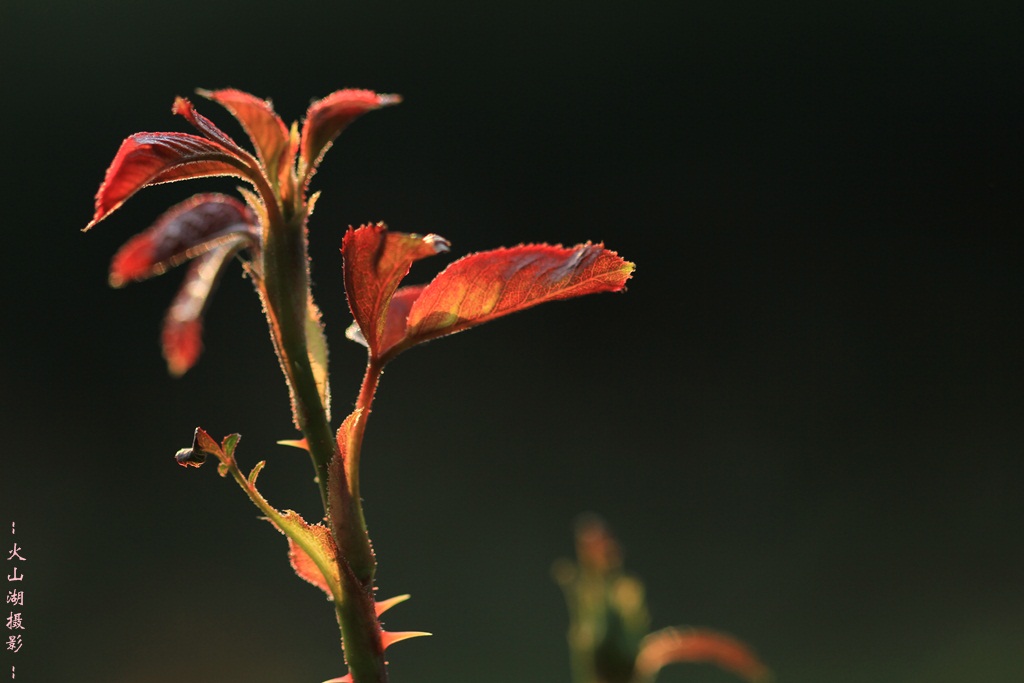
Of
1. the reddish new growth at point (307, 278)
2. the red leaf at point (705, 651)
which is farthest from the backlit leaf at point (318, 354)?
the red leaf at point (705, 651)

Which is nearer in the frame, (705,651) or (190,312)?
(190,312)

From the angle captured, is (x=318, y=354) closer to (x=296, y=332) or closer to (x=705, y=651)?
(x=296, y=332)

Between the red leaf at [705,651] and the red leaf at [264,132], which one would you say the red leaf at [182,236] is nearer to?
the red leaf at [264,132]

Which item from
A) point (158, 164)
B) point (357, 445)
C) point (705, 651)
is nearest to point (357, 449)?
point (357, 445)

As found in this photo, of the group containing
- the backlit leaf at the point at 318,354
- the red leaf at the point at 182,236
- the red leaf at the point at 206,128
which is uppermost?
the red leaf at the point at 206,128

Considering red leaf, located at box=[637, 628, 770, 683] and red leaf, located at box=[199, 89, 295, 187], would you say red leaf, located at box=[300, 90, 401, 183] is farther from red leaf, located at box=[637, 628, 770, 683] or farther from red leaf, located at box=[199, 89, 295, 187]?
red leaf, located at box=[637, 628, 770, 683]
